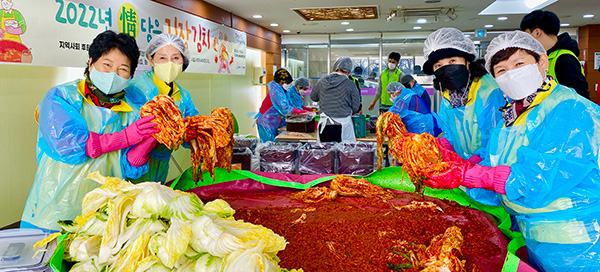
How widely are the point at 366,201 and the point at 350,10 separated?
22.6ft

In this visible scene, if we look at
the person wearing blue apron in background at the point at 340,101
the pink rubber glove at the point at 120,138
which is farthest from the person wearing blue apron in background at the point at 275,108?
the pink rubber glove at the point at 120,138

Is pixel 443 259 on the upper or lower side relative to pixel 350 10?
lower

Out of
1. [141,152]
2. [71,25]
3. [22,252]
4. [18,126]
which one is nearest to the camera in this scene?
[22,252]

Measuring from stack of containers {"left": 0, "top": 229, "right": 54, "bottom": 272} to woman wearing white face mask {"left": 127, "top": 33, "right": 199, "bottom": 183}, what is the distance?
42.8 inches

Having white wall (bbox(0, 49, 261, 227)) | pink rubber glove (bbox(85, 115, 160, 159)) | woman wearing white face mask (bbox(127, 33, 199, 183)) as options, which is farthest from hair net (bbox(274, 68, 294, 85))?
pink rubber glove (bbox(85, 115, 160, 159))

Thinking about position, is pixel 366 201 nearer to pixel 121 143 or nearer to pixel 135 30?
pixel 121 143

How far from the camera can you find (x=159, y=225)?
47.5 inches

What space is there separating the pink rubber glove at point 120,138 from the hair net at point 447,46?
59.2 inches

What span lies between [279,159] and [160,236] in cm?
226

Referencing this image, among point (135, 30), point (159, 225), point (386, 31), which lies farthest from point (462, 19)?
point (159, 225)

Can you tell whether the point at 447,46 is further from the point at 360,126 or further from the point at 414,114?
the point at 414,114

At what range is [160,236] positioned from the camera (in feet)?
3.82

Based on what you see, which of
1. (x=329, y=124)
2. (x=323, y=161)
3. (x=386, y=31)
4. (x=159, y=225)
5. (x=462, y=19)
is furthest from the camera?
(x=386, y=31)

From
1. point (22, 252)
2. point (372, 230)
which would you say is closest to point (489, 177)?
point (372, 230)
